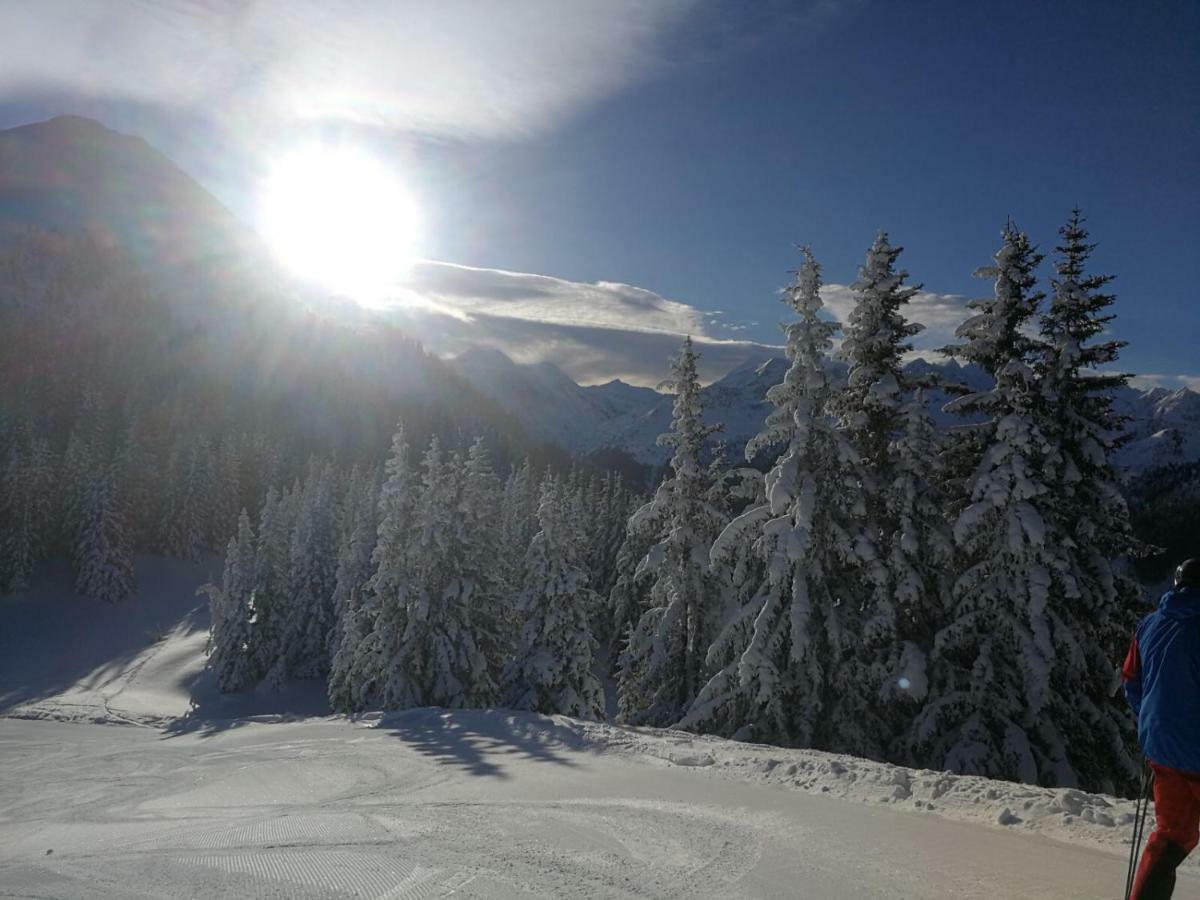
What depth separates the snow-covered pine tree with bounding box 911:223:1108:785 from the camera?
1387 centimetres

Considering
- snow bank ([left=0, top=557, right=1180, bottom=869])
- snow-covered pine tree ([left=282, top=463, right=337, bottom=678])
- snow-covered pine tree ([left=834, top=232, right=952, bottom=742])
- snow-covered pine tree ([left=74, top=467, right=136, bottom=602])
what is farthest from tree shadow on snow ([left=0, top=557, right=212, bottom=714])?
snow-covered pine tree ([left=834, top=232, right=952, bottom=742])

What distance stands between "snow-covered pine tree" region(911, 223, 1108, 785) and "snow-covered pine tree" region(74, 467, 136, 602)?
70.5m

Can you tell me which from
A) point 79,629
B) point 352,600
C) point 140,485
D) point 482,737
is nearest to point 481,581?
point 352,600

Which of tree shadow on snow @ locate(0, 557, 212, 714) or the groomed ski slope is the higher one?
the groomed ski slope

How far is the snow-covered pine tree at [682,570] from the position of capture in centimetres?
2161

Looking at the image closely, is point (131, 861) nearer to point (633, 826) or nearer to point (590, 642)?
point (633, 826)

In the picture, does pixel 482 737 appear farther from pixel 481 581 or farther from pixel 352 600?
pixel 352 600

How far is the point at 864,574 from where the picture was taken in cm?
1545

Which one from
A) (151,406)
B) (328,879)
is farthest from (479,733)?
(151,406)

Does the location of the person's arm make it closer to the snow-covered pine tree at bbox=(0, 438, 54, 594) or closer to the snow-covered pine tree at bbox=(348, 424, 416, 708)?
the snow-covered pine tree at bbox=(348, 424, 416, 708)

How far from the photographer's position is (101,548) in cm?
6500

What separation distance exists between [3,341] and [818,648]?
202 m

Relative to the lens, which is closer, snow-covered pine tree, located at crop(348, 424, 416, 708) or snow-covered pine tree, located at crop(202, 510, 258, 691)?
snow-covered pine tree, located at crop(348, 424, 416, 708)

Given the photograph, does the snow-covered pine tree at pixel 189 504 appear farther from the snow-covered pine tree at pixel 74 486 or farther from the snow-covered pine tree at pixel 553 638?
the snow-covered pine tree at pixel 553 638
